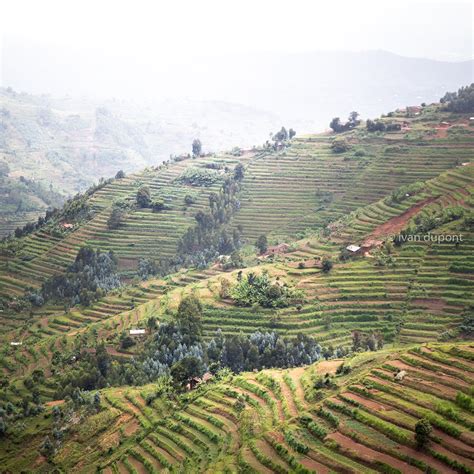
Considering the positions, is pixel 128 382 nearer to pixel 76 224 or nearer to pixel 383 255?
Result: pixel 383 255

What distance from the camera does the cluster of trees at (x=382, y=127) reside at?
296 feet

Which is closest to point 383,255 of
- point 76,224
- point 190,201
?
point 190,201

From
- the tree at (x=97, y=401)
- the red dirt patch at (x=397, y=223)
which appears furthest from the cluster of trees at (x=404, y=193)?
the tree at (x=97, y=401)

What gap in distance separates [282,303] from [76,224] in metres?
37.3

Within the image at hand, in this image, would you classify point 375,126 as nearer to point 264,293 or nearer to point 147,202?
point 147,202

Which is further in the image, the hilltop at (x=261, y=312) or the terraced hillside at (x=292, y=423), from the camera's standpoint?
the hilltop at (x=261, y=312)

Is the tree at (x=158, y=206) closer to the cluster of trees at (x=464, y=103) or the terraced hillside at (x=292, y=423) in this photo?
the cluster of trees at (x=464, y=103)

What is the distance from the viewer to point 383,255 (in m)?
55.8

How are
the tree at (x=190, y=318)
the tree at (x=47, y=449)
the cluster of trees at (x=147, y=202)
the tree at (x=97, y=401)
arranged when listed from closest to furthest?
the tree at (x=47, y=449)
the tree at (x=97, y=401)
the tree at (x=190, y=318)
the cluster of trees at (x=147, y=202)

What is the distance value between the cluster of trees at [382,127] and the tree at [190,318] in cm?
4952

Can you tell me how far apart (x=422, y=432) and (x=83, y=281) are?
47.0 meters

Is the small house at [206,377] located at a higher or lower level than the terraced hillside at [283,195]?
lower

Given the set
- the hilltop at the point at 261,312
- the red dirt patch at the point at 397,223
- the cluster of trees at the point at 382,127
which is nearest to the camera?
the hilltop at the point at 261,312

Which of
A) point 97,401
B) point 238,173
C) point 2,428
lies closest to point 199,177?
point 238,173
